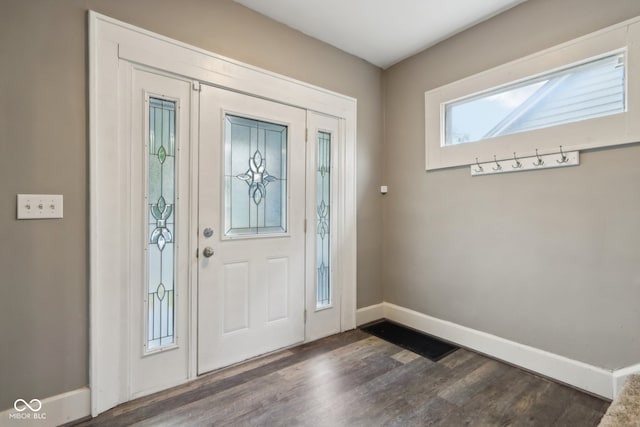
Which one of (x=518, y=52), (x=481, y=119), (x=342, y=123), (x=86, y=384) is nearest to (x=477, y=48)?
(x=518, y=52)

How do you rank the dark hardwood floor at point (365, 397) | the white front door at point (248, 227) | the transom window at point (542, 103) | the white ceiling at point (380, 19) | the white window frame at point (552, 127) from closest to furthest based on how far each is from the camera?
1. the dark hardwood floor at point (365, 397)
2. the white window frame at point (552, 127)
3. the transom window at point (542, 103)
4. the white front door at point (248, 227)
5. the white ceiling at point (380, 19)

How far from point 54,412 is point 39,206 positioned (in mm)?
1101

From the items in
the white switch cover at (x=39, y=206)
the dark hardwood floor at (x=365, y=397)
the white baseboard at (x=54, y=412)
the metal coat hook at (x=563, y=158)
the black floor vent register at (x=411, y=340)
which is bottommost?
the dark hardwood floor at (x=365, y=397)

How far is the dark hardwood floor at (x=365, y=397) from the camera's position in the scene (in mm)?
1673

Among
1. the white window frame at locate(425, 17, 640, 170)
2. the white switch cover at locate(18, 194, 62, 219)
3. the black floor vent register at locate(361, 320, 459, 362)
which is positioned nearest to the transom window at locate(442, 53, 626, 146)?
the white window frame at locate(425, 17, 640, 170)

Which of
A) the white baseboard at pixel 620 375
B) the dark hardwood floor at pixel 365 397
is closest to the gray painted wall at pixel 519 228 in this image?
the white baseboard at pixel 620 375

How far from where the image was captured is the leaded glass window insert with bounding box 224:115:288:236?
224 centimetres

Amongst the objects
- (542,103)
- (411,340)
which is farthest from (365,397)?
(542,103)

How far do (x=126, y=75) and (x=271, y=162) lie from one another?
3.53ft

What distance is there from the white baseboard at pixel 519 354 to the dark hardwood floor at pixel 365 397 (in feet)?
0.22

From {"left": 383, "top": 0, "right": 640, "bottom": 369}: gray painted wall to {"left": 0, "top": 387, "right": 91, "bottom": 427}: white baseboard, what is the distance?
2.59 m

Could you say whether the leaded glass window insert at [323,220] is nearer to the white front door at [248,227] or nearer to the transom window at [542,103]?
the white front door at [248,227]

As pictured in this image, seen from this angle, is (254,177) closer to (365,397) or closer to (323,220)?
(323,220)

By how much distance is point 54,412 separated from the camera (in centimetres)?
160
